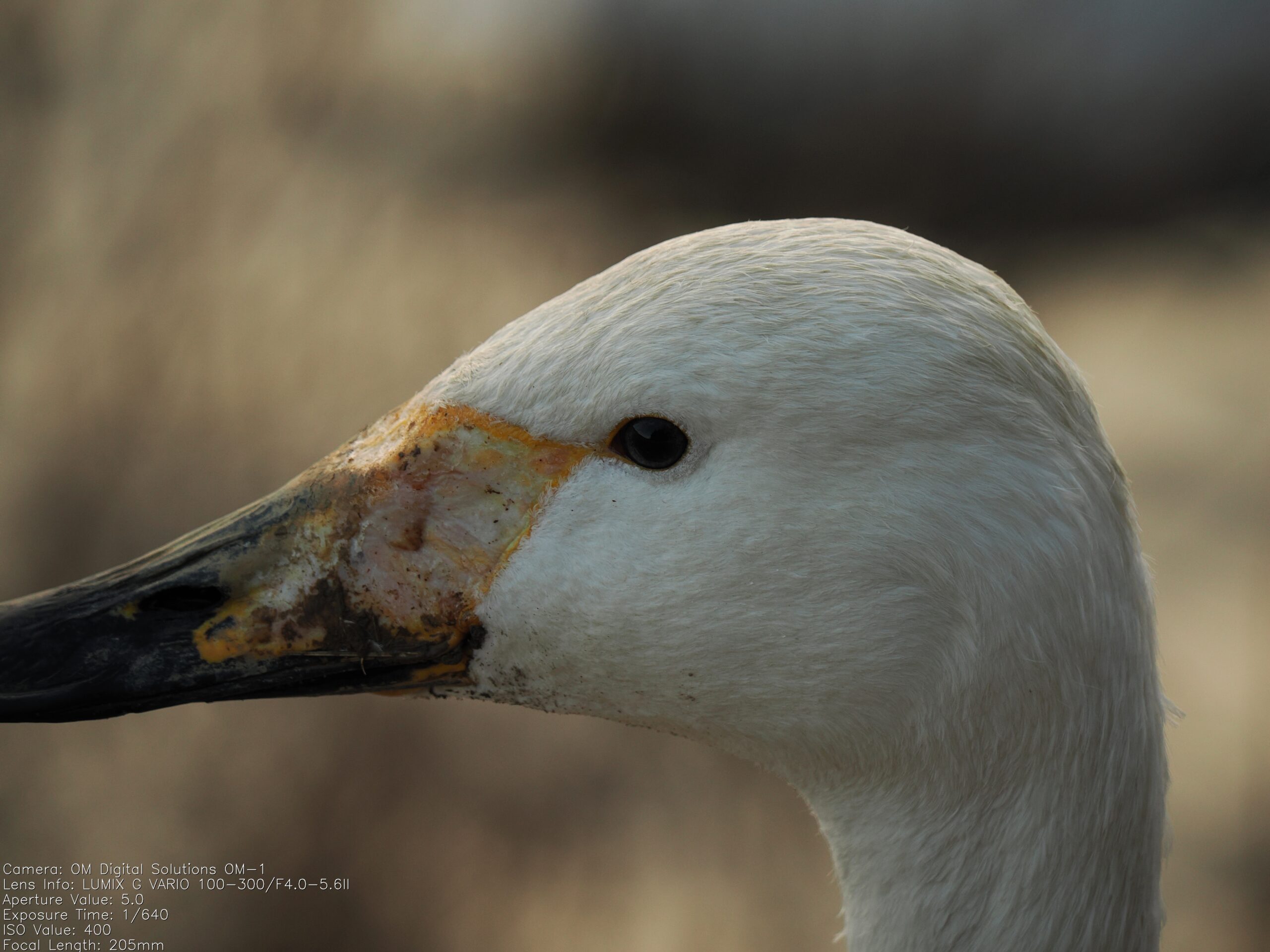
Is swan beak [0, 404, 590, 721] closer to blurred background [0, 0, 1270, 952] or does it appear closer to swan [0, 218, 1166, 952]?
swan [0, 218, 1166, 952]

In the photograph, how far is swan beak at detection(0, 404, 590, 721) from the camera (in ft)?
4.35

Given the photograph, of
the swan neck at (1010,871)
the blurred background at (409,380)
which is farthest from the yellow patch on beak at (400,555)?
the blurred background at (409,380)

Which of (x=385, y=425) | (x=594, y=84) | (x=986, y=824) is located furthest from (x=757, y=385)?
(x=594, y=84)

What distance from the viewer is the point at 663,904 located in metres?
3.61

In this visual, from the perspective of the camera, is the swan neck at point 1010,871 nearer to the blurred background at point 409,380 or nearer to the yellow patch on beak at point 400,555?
the yellow patch on beak at point 400,555

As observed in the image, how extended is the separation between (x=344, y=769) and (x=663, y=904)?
1.28 metres

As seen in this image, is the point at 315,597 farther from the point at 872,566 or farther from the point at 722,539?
the point at 872,566

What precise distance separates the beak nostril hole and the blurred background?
250 centimetres

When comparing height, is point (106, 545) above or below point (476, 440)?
above

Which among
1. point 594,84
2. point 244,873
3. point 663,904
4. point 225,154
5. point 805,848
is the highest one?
point 594,84

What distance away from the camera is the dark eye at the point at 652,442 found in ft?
4.14

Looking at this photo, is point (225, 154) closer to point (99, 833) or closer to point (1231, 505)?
point (99, 833)

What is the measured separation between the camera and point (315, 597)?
→ 1.34 m

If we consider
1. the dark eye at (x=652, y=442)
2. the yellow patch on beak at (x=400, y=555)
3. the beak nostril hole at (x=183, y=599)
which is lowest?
the beak nostril hole at (x=183, y=599)
